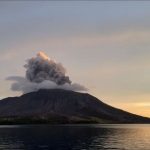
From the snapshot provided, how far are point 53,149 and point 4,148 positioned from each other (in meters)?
13.0

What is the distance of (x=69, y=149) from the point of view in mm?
87125

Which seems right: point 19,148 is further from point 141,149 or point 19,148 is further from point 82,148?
point 141,149

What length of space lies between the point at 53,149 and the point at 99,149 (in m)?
11.7

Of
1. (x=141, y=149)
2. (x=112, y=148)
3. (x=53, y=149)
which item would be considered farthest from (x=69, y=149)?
(x=141, y=149)

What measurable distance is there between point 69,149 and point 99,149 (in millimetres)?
7684

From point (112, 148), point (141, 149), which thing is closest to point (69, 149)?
point (112, 148)

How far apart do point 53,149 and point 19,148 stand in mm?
10146

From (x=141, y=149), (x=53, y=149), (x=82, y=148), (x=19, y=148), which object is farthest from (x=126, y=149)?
(x=19, y=148)

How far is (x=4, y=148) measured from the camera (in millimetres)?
89312

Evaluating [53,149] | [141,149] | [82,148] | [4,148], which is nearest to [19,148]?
[4,148]

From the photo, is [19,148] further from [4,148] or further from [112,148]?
[112,148]

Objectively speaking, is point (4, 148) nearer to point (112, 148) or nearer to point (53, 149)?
point (53, 149)

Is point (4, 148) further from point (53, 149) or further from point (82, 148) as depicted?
point (82, 148)

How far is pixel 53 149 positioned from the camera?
86312 mm
